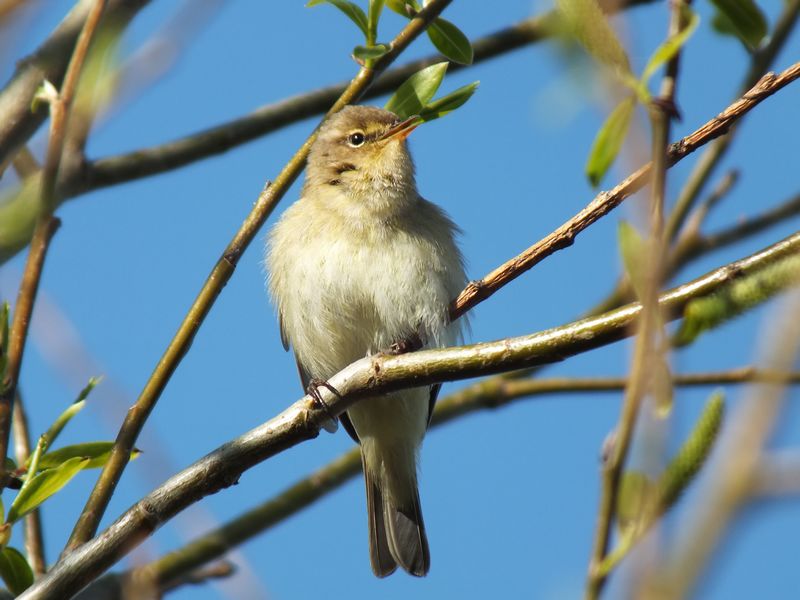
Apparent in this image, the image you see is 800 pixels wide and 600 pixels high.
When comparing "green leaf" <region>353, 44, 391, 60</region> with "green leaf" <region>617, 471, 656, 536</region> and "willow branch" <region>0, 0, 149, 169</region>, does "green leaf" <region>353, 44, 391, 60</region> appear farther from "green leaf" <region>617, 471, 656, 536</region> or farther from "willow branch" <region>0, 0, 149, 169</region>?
"green leaf" <region>617, 471, 656, 536</region>

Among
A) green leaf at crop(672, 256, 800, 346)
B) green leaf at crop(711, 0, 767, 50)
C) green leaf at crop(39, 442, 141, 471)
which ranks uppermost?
green leaf at crop(711, 0, 767, 50)

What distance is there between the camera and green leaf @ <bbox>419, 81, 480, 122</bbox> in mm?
3086

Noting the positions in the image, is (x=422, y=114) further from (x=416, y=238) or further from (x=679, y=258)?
(x=679, y=258)

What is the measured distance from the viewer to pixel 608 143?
1.76 m

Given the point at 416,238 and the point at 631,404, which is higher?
the point at 416,238

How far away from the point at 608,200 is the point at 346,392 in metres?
0.96

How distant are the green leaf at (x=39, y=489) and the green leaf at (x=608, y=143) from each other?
60.1 inches

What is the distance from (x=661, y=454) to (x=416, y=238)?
4.00 m

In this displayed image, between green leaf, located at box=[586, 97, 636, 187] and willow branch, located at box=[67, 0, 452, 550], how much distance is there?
1292 mm

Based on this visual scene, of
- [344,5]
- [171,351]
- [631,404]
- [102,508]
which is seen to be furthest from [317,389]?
[631,404]

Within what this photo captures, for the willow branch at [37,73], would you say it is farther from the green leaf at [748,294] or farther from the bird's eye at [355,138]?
the green leaf at [748,294]

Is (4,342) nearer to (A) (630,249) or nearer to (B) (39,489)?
(B) (39,489)

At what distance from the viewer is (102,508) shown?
2.78 m

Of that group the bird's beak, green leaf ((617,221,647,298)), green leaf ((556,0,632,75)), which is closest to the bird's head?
the bird's beak
